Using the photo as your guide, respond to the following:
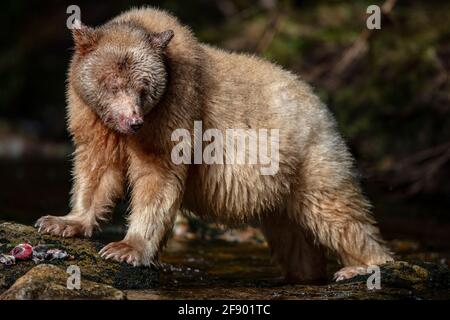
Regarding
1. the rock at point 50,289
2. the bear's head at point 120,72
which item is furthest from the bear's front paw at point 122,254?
the bear's head at point 120,72

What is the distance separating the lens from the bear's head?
6570 millimetres

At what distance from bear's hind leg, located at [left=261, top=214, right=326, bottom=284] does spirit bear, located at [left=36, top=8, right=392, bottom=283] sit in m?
0.01

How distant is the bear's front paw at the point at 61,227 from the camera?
23.0 ft

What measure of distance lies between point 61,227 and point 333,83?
8.46 meters

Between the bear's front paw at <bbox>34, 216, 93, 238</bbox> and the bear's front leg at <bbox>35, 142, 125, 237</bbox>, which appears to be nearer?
the bear's front paw at <bbox>34, 216, 93, 238</bbox>

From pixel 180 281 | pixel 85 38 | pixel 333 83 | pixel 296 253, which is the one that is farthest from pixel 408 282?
pixel 333 83

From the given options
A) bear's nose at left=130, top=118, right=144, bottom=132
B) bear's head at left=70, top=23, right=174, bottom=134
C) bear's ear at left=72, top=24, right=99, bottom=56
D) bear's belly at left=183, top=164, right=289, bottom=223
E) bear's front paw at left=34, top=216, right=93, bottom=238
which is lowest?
bear's front paw at left=34, top=216, right=93, bottom=238

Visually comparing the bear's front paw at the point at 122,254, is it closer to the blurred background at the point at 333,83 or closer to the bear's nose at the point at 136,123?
the bear's nose at the point at 136,123

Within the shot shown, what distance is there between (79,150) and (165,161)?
84cm

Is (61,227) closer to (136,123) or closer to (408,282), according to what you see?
(136,123)

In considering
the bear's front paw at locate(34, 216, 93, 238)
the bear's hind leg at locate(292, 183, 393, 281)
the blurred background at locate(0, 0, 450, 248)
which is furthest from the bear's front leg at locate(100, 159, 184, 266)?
the blurred background at locate(0, 0, 450, 248)

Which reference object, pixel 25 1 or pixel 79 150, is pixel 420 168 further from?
pixel 25 1

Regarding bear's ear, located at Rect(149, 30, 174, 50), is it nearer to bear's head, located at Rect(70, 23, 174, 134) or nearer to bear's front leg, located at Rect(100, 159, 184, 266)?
bear's head, located at Rect(70, 23, 174, 134)

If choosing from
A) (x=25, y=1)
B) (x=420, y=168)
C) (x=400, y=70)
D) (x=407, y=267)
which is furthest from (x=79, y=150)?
(x=25, y=1)
